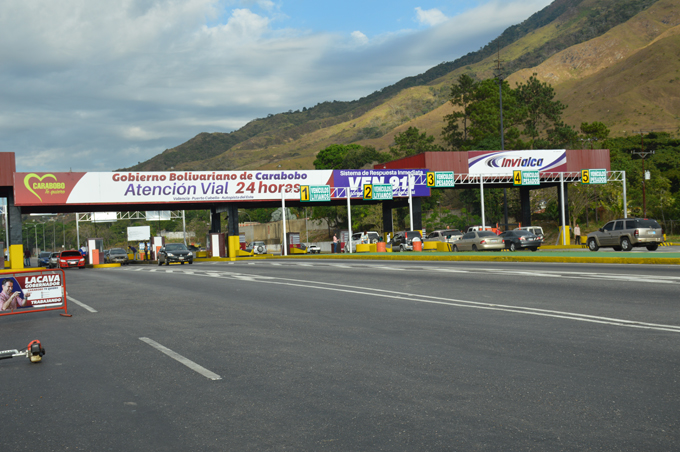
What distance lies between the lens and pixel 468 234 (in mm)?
36562

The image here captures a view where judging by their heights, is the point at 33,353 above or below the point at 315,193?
below

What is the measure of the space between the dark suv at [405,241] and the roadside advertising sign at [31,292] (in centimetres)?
3445

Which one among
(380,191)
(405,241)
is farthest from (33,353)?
(380,191)

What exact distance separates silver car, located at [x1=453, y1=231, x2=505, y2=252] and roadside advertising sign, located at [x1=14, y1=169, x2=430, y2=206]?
1472 cm

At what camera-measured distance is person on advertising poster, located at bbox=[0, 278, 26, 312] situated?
11.4 meters

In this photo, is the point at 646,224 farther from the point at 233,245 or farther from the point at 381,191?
the point at 233,245

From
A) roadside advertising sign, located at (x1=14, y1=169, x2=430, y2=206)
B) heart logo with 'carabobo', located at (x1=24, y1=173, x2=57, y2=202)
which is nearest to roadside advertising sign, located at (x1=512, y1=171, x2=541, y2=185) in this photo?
roadside advertising sign, located at (x1=14, y1=169, x2=430, y2=206)

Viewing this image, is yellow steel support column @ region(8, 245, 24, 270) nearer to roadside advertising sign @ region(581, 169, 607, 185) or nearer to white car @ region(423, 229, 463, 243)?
white car @ region(423, 229, 463, 243)

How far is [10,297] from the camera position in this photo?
37.9ft

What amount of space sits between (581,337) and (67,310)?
10494 mm

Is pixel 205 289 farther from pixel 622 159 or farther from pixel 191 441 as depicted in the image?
pixel 622 159

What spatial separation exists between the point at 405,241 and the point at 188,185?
18.0m

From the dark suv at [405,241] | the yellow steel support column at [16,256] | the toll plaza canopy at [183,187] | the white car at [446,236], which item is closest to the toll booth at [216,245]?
the toll plaza canopy at [183,187]

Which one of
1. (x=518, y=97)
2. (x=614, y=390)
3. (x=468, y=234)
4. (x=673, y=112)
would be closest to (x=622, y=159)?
(x=518, y=97)
